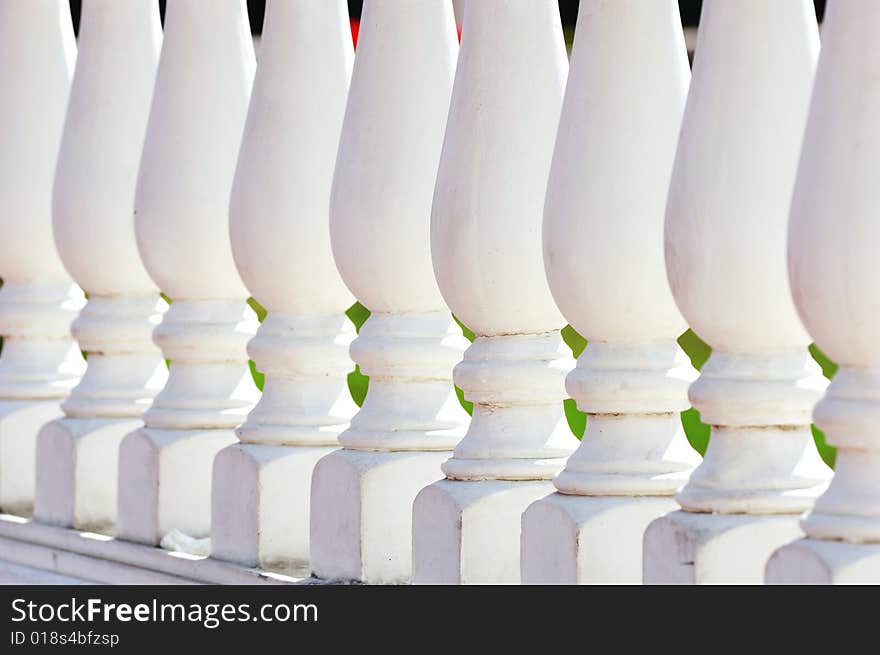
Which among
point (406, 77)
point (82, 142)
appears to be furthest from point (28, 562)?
point (406, 77)

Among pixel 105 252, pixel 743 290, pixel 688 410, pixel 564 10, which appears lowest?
pixel 688 410

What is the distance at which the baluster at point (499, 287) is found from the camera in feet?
6.88

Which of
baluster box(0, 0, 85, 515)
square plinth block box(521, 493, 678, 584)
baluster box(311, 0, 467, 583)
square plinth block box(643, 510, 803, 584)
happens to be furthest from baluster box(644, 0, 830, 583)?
baluster box(0, 0, 85, 515)

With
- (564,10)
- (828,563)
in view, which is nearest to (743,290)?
(828,563)

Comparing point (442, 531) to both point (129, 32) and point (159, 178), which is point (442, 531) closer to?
point (159, 178)

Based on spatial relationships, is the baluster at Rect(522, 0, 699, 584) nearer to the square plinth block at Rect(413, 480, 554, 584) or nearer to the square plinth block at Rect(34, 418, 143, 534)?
the square plinth block at Rect(413, 480, 554, 584)

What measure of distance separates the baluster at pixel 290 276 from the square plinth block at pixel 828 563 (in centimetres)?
92

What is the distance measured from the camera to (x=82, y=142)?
9.43 ft

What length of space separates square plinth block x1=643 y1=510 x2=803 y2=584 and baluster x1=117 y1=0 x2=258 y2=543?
3.40ft

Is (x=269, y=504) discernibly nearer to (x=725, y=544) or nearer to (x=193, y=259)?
(x=193, y=259)

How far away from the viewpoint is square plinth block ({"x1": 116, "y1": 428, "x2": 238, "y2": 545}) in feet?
8.89

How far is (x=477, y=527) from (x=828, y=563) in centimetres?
59

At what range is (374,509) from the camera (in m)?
2.32

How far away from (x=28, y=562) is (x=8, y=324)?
43cm
